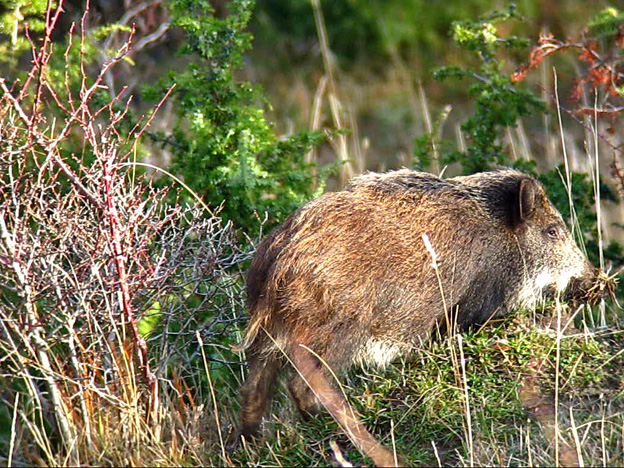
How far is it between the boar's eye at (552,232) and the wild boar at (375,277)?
0.15m

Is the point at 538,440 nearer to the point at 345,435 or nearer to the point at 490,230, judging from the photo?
the point at 345,435

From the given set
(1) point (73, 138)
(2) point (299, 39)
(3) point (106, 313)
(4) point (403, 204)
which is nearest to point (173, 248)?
(3) point (106, 313)

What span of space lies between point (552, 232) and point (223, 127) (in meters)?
2.24

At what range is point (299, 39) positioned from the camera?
1362 centimetres

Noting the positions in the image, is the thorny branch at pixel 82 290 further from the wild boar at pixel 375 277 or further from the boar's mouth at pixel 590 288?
the boar's mouth at pixel 590 288

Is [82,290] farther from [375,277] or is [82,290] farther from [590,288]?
[590,288]

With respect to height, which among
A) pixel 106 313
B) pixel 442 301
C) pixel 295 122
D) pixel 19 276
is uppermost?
pixel 19 276

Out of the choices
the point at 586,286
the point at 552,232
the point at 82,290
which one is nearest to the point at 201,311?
the point at 82,290

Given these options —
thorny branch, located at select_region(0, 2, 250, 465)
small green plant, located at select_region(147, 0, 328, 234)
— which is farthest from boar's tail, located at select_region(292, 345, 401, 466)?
small green plant, located at select_region(147, 0, 328, 234)

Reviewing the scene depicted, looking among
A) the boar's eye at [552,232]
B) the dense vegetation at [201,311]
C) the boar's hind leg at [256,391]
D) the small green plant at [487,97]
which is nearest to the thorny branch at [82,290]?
the dense vegetation at [201,311]

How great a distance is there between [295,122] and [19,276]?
27.7ft

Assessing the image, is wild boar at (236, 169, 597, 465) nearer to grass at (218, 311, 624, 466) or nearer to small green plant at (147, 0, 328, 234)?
grass at (218, 311, 624, 466)

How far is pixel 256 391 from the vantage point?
14.6ft

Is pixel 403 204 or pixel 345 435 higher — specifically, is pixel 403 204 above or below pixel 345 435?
above
